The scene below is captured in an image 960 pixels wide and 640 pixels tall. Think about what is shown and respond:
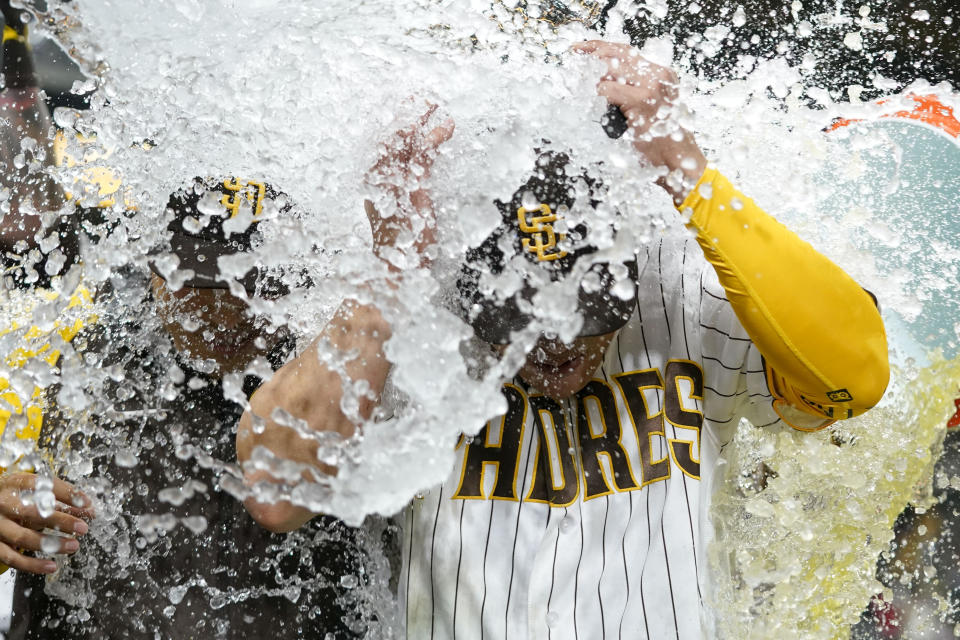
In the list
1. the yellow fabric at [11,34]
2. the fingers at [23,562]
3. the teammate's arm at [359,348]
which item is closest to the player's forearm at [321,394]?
the teammate's arm at [359,348]

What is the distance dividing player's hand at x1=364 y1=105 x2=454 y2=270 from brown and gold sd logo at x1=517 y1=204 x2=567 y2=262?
0.13 m

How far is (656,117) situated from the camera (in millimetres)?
939

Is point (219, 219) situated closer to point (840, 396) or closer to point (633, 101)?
point (633, 101)

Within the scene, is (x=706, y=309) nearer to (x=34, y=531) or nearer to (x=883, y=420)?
(x=883, y=420)

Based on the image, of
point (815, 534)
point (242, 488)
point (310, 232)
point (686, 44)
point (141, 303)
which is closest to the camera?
point (242, 488)

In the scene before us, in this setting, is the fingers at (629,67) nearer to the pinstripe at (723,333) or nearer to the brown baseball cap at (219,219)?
the pinstripe at (723,333)

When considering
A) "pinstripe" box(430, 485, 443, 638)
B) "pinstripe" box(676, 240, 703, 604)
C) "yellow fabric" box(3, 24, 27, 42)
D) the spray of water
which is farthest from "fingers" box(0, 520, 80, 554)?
"yellow fabric" box(3, 24, 27, 42)

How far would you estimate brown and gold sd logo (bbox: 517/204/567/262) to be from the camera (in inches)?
37.4

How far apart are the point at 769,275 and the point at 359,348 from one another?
21.2 inches

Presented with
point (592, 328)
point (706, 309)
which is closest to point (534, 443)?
point (592, 328)

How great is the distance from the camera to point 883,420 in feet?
5.01

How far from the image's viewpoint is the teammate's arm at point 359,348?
0.89 metres

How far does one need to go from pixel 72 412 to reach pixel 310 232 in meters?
0.51

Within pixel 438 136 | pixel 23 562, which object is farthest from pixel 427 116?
pixel 23 562
